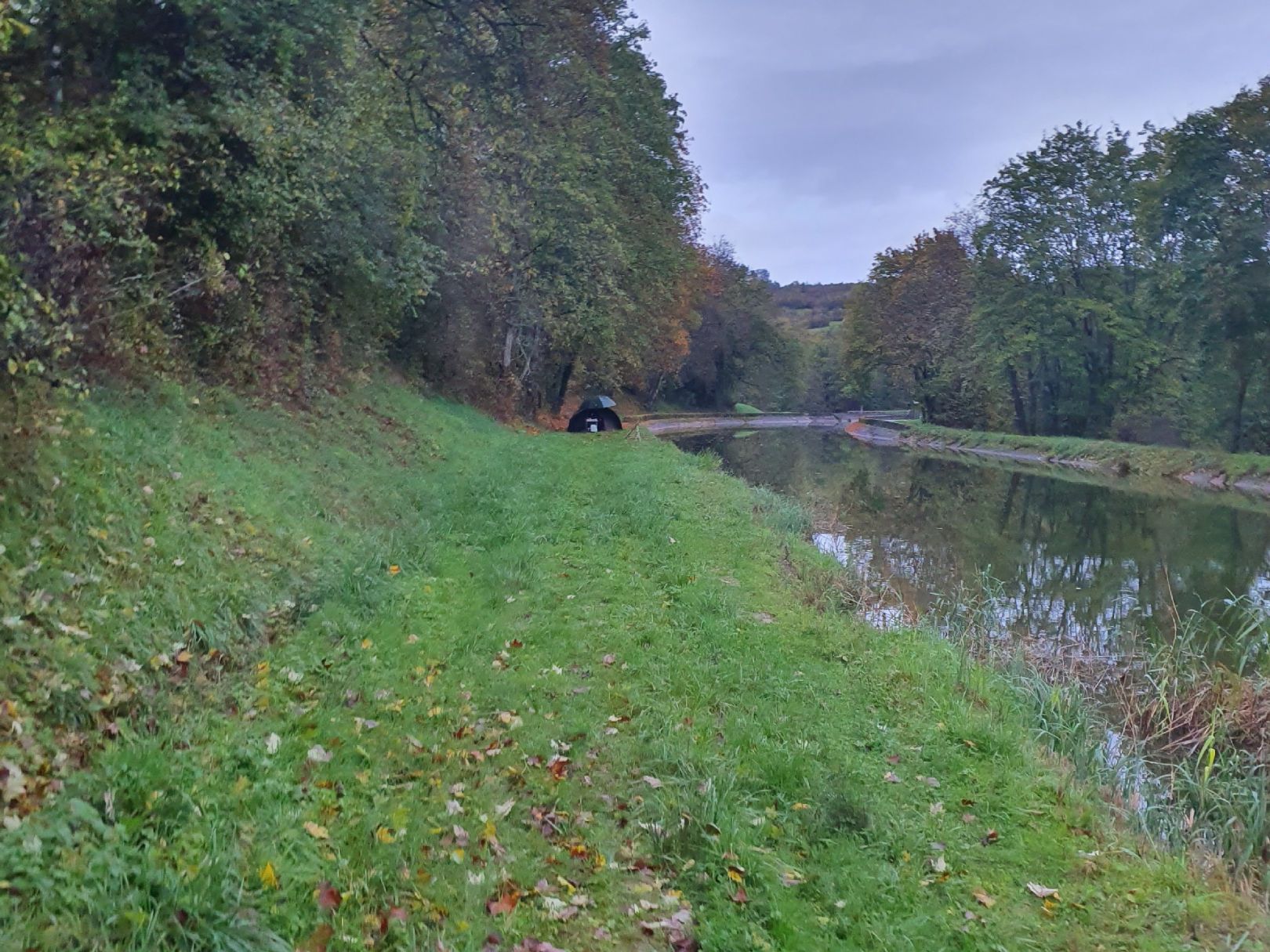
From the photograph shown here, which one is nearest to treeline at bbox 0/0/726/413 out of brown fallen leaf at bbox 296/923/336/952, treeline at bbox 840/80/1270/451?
brown fallen leaf at bbox 296/923/336/952

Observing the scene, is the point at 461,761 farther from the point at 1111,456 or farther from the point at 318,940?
the point at 1111,456

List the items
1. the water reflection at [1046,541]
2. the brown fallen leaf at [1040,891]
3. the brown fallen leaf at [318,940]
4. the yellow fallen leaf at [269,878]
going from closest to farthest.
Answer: the brown fallen leaf at [318,940] → the yellow fallen leaf at [269,878] → the brown fallen leaf at [1040,891] → the water reflection at [1046,541]

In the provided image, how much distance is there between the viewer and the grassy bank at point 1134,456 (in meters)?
29.9

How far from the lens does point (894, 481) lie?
3125 cm

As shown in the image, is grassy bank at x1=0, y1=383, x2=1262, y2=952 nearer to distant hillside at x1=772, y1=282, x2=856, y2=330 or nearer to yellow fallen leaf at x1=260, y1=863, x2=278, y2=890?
yellow fallen leaf at x1=260, y1=863, x2=278, y2=890

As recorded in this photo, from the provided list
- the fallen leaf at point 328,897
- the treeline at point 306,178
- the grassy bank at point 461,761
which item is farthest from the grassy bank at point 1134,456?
the fallen leaf at point 328,897

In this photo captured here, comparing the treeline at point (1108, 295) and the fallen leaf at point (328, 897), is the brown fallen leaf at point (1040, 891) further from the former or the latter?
the treeline at point (1108, 295)

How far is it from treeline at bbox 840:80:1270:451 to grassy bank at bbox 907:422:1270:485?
2034mm

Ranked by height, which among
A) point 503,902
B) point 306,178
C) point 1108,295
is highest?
point 1108,295

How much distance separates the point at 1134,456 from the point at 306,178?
110ft

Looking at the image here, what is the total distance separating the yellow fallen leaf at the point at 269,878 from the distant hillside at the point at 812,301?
137846 millimetres

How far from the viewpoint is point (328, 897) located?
12.5 ft

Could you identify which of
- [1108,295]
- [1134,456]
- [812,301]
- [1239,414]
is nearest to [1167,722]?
[1239,414]

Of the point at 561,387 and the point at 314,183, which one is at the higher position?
the point at 314,183
